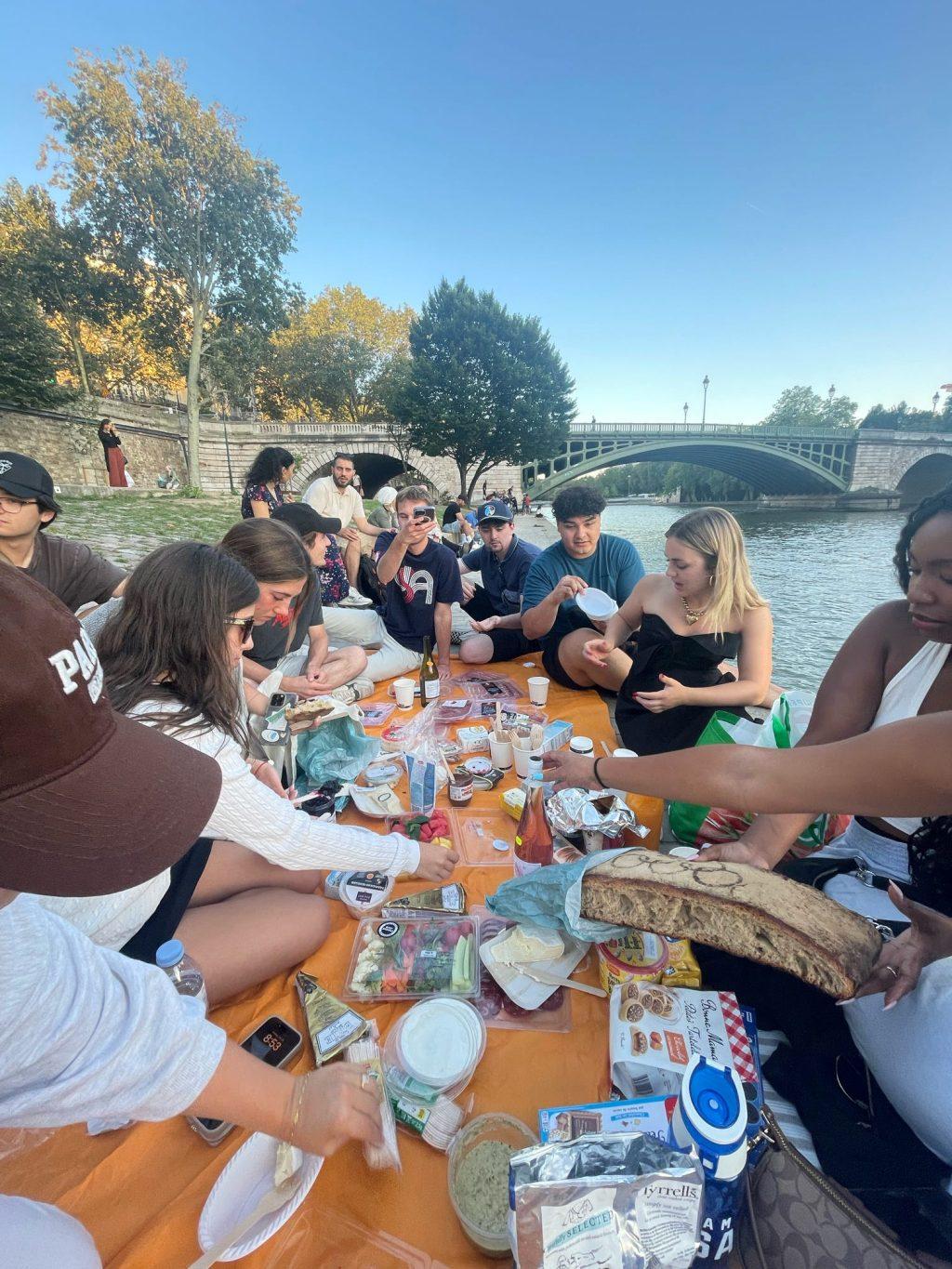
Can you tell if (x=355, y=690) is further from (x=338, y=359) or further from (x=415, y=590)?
(x=338, y=359)

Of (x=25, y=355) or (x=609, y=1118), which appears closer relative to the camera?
(x=609, y=1118)

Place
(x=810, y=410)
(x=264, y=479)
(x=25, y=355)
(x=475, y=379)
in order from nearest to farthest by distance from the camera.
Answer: (x=264, y=479) → (x=25, y=355) → (x=475, y=379) → (x=810, y=410)

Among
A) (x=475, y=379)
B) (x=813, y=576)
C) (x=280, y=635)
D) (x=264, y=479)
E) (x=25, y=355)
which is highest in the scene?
(x=475, y=379)

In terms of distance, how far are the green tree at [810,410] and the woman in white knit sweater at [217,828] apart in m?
67.5

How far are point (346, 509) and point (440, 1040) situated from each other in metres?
6.61

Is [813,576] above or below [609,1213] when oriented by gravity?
below

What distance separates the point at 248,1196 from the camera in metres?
1.04

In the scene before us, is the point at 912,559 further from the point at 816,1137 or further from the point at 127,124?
the point at 127,124

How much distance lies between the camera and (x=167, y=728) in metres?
1.46

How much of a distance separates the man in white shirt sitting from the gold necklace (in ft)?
11.2

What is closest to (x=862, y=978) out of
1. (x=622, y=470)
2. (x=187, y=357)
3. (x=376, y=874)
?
(x=376, y=874)

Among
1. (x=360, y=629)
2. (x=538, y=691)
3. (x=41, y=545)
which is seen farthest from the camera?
(x=360, y=629)

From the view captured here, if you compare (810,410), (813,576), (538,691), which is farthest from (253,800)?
(810,410)

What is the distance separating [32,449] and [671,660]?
2254 cm
